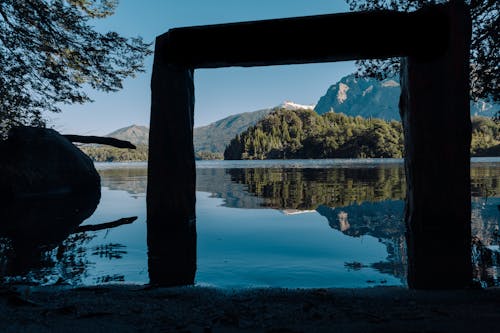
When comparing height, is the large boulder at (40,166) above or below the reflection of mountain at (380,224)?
above

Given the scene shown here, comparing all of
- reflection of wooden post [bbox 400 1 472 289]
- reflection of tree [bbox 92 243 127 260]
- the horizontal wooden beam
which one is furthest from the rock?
reflection of wooden post [bbox 400 1 472 289]

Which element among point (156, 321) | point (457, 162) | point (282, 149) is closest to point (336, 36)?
point (457, 162)

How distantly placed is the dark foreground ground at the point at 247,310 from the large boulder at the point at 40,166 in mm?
10355

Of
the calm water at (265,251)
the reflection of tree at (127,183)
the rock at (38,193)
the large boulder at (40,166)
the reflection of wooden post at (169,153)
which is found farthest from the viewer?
the reflection of tree at (127,183)

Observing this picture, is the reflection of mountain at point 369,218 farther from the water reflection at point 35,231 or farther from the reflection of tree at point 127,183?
the reflection of tree at point 127,183

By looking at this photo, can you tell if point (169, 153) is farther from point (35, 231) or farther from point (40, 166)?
point (40, 166)

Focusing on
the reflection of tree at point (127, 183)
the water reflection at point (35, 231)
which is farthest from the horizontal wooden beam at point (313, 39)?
the reflection of tree at point (127, 183)

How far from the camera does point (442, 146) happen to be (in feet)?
15.2

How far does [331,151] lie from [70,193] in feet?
355

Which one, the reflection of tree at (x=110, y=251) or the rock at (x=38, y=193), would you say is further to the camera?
the rock at (x=38, y=193)

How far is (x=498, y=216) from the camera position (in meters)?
7.16

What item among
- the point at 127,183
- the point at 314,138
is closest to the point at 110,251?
the point at 127,183

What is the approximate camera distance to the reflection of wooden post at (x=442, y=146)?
4551mm

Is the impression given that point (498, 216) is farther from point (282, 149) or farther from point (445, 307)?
point (282, 149)
